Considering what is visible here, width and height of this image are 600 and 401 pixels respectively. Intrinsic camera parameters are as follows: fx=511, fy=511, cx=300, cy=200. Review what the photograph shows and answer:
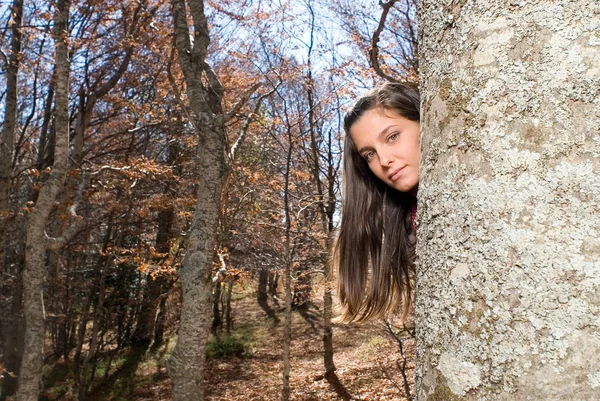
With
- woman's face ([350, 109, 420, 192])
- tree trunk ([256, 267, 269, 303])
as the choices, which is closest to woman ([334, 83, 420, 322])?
woman's face ([350, 109, 420, 192])

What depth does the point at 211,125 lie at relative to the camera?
23.4 ft

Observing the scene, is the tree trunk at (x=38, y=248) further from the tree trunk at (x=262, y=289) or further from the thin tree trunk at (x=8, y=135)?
the tree trunk at (x=262, y=289)

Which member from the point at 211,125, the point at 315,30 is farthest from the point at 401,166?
the point at 315,30

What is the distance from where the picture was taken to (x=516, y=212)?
1.67 feet

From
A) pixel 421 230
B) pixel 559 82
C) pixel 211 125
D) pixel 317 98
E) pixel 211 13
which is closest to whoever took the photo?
pixel 559 82

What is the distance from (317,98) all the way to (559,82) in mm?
12736

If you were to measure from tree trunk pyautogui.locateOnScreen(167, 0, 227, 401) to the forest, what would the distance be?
0.02 m

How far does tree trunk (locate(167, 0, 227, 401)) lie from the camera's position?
6.62 metres

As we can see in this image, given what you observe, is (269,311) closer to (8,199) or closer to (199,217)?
(8,199)

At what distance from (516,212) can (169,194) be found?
11911 millimetres

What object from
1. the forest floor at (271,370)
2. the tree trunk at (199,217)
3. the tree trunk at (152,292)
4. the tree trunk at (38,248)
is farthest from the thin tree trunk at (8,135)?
the forest floor at (271,370)

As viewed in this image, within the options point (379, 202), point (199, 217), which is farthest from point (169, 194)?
point (379, 202)

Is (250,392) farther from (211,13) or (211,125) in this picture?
(211,13)

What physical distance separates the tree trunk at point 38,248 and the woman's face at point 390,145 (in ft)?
22.8
